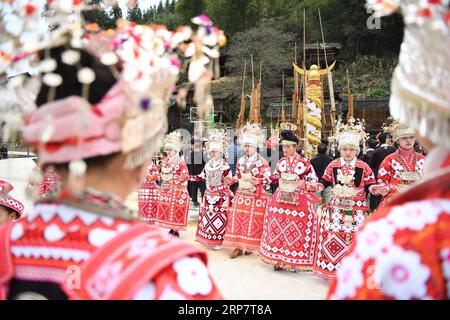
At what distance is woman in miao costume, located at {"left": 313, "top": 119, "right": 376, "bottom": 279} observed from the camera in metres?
5.54

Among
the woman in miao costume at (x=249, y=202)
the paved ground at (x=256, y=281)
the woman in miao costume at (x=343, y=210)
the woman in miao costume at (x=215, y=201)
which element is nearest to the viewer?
the paved ground at (x=256, y=281)

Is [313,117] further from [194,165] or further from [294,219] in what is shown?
[294,219]

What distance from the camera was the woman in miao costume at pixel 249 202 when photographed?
22.4ft

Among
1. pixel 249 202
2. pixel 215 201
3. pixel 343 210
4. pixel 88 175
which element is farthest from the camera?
pixel 215 201

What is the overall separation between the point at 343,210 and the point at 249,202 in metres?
1.71

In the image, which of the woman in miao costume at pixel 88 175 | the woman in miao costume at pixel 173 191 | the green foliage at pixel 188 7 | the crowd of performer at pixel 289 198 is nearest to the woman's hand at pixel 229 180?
the crowd of performer at pixel 289 198

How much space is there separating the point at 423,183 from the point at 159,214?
24.3 feet

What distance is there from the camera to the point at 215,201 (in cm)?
744

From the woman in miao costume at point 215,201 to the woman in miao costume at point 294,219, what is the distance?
1.41 metres

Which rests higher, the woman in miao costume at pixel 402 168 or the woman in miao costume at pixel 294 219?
the woman in miao costume at pixel 402 168

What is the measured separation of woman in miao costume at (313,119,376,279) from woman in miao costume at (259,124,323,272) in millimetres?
363

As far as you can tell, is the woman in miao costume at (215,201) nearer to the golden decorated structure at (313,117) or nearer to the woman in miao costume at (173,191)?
the woman in miao costume at (173,191)

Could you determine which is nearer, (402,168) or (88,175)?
(88,175)

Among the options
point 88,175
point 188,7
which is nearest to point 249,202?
point 88,175
